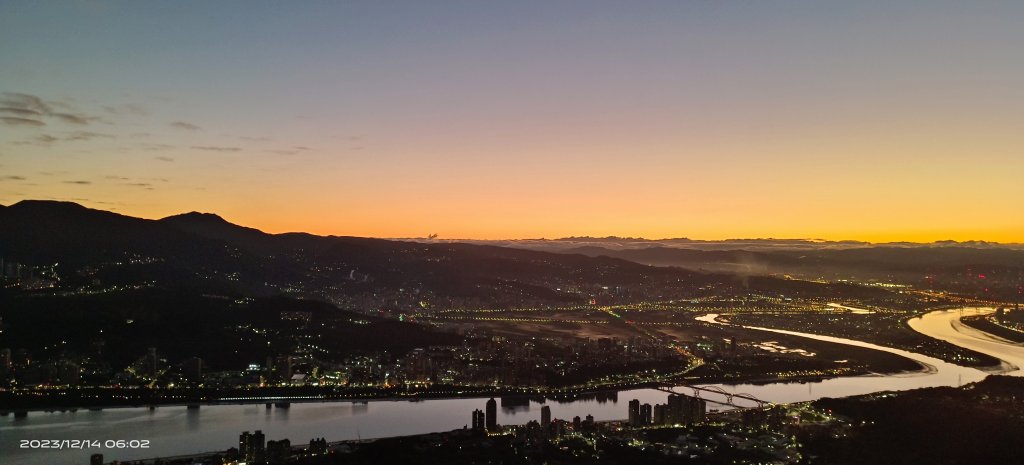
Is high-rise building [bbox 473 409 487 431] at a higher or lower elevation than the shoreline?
higher

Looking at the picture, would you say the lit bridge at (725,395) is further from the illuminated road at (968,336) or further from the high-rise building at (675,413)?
→ the illuminated road at (968,336)

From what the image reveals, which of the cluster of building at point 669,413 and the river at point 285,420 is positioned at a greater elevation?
the cluster of building at point 669,413

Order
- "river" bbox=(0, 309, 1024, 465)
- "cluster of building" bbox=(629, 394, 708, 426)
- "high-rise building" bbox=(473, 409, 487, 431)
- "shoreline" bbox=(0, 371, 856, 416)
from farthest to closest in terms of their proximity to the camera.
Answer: "shoreline" bbox=(0, 371, 856, 416)
"cluster of building" bbox=(629, 394, 708, 426)
"high-rise building" bbox=(473, 409, 487, 431)
"river" bbox=(0, 309, 1024, 465)

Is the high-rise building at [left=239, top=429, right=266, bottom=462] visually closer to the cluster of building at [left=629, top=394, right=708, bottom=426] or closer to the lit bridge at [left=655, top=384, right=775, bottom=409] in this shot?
the cluster of building at [left=629, top=394, right=708, bottom=426]

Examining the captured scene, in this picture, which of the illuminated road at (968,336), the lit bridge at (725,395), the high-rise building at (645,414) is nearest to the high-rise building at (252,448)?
the high-rise building at (645,414)

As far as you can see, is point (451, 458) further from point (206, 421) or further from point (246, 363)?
point (246, 363)

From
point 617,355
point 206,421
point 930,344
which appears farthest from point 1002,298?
point 206,421

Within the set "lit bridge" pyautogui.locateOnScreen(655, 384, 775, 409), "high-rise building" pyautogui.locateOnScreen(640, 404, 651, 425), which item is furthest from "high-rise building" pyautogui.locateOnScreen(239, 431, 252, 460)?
"lit bridge" pyautogui.locateOnScreen(655, 384, 775, 409)

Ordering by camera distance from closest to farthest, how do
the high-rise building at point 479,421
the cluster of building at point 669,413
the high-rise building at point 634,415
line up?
1. the high-rise building at point 479,421
2. the high-rise building at point 634,415
3. the cluster of building at point 669,413
